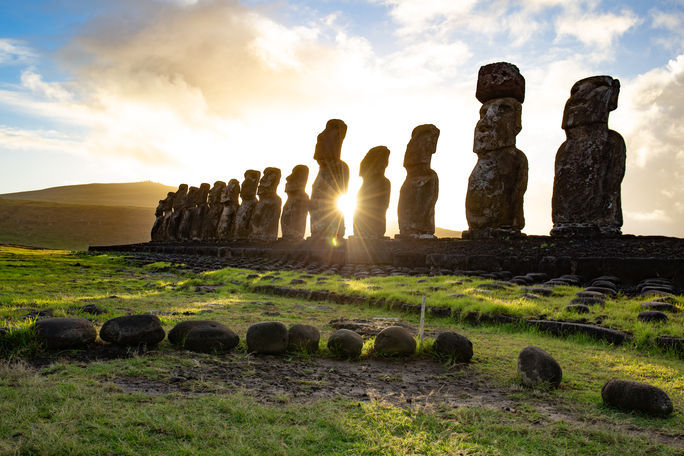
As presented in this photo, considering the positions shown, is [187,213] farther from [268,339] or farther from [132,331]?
[268,339]

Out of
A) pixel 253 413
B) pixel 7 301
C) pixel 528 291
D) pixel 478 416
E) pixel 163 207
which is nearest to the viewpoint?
pixel 253 413

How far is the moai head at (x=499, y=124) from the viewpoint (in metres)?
10.0

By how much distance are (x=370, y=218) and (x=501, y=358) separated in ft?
32.9

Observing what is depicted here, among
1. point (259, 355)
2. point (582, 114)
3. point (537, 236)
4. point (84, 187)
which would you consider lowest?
point (259, 355)

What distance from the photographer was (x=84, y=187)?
4815 inches

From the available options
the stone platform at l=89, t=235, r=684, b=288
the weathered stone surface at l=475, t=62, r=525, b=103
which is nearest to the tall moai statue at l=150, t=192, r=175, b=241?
the stone platform at l=89, t=235, r=684, b=288

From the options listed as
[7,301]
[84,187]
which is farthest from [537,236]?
[84,187]

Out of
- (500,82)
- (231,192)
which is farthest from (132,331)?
(231,192)

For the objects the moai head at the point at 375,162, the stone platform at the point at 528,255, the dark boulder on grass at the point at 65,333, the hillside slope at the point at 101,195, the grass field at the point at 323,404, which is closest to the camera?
the grass field at the point at 323,404

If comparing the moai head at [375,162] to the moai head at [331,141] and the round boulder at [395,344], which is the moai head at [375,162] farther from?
the round boulder at [395,344]

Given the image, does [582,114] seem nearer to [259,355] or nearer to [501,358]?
[501,358]

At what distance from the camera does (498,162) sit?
9.91 metres

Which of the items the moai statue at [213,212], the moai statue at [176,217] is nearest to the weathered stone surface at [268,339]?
A: the moai statue at [213,212]

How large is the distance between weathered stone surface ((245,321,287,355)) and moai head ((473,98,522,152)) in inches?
312
